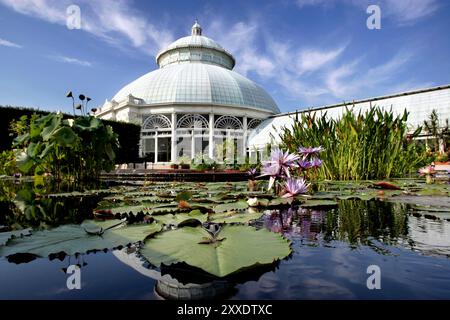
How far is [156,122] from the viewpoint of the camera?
2558 centimetres

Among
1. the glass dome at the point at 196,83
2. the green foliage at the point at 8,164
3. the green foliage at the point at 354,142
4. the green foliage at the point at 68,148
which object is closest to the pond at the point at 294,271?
the green foliage at the point at 68,148

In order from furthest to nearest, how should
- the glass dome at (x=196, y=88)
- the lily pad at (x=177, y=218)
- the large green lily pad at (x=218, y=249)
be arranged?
1. the glass dome at (x=196, y=88)
2. the lily pad at (x=177, y=218)
3. the large green lily pad at (x=218, y=249)

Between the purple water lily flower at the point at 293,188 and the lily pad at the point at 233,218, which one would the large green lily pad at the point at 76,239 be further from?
the purple water lily flower at the point at 293,188

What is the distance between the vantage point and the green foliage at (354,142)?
3.96 metres

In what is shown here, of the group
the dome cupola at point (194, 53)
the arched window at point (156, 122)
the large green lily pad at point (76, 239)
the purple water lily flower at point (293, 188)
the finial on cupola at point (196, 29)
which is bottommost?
the large green lily pad at point (76, 239)

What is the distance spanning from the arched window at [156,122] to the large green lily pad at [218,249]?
25.1 meters

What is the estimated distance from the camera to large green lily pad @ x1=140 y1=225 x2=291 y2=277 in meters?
0.63

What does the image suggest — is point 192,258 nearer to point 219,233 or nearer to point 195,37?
point 219,233

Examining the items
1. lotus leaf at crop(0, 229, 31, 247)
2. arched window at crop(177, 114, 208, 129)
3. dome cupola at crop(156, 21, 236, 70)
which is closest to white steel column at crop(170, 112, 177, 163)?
arched window at crop(177, 114, 208, 129)

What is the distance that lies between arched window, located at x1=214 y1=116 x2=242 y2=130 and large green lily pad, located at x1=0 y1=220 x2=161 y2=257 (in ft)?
81.3

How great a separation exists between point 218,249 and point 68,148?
4.28 m

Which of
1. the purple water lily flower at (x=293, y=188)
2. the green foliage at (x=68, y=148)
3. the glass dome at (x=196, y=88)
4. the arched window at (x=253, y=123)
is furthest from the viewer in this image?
the arched window at (x=253, y=123)

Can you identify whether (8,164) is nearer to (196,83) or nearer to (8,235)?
(8,235)

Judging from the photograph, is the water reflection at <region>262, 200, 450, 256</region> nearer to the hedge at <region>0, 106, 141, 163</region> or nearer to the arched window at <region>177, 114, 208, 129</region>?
the hedge at <region>0, 106, 141, 163</region>
